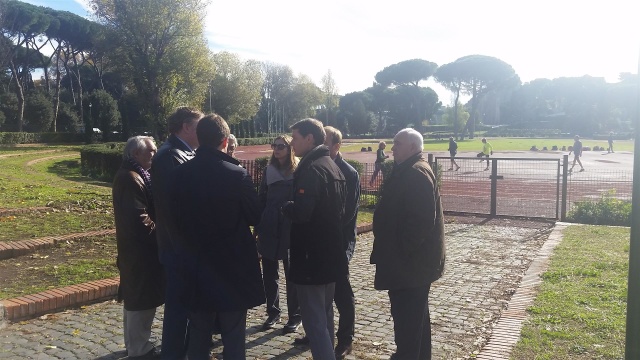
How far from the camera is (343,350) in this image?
4.54 m

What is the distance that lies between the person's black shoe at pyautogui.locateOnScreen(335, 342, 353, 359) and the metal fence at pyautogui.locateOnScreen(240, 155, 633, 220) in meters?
8.26

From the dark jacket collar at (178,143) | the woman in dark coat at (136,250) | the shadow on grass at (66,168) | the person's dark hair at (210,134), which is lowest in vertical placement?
the shadow on grass at (66,168)

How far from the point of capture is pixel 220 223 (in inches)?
130

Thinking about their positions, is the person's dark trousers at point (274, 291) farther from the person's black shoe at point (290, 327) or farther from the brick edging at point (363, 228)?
the brick edging at point (363, 228)

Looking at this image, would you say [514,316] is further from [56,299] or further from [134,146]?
[56,299]

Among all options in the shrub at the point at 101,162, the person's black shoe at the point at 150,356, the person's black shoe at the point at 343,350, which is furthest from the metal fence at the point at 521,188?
the shrub at the point at 101,162

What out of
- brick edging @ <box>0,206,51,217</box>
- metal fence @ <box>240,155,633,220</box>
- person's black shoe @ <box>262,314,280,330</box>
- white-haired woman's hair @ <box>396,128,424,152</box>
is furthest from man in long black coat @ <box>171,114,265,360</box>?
metal fence @ <box>240,155,633,220</box>

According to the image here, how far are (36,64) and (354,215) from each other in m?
68.2

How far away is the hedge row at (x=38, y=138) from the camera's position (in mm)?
39531

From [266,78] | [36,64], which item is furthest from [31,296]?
[266,78]

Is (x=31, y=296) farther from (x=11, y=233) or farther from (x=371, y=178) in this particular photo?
(x=371, y=178)

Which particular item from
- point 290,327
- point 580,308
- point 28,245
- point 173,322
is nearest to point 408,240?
point 173,322

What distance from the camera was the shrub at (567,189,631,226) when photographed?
38.2 ft

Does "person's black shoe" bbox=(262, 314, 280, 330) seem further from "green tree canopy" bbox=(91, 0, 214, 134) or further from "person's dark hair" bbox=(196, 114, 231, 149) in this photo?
"green tree canopy" bbox=(91, 0, 214, 134)
